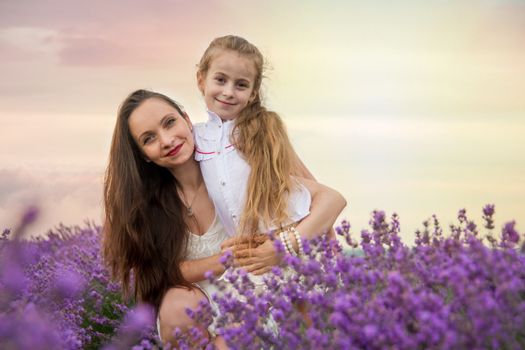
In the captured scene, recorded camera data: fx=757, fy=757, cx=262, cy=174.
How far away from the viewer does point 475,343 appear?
157cm

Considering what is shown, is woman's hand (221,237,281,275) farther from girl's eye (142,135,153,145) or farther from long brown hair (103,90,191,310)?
girl's eye (142,135,153,145)

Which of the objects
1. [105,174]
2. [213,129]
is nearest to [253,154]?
[213,129]

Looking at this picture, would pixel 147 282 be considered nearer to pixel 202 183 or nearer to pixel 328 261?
pixel 202 183

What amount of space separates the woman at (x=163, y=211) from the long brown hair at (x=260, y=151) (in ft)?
0.49

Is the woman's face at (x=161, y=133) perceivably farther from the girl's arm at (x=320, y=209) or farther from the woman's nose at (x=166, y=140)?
the girl's arm at (x=320, y=209)

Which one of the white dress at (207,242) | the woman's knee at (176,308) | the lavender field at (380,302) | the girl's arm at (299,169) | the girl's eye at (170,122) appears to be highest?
A: the girl's eye at (170,122)

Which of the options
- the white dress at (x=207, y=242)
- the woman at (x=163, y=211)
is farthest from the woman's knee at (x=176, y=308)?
the white dress at (x=207, y=242)

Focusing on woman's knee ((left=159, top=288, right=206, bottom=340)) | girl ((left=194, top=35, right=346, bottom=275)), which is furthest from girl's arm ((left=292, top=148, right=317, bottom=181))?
woman's knee ((left=159, top=288, right=206, bottom=340))

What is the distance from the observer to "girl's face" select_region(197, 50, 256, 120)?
345 centimetres

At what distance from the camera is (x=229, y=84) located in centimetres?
345

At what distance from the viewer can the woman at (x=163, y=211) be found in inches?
130

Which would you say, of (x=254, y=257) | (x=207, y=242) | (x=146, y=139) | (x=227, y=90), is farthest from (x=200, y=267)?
(x=227, y=90)

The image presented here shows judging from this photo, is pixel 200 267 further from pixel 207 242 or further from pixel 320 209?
pixel 320 209

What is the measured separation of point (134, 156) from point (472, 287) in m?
2.24
